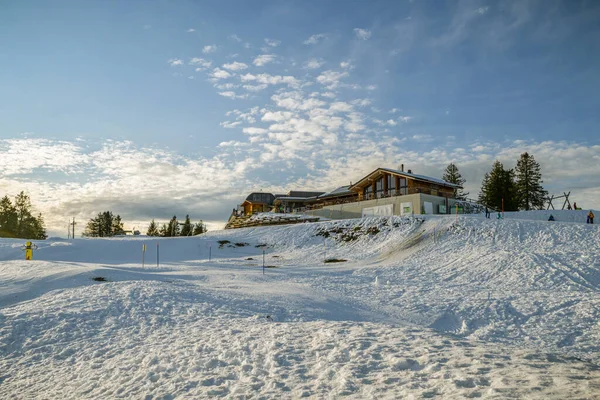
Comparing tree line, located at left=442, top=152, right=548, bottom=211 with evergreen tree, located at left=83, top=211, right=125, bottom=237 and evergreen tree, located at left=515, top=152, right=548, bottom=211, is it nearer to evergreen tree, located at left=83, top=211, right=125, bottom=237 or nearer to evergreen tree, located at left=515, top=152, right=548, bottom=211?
evergreen tree, located at left=515, top=152, right=548, bottom=211

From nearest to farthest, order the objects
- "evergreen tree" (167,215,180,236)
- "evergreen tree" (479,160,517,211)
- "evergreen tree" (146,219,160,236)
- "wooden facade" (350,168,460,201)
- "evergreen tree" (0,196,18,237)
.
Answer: "wooden facade" (350,168,460,201)
"evergreen tree" (479,160,517,211)
"evergreen tree" (0,196,18,237)
"evergreen tree" (167,215,180,236)
"evergreen tree" (146,219,160,236)

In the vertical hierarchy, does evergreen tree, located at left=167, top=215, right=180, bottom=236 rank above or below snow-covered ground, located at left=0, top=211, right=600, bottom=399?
above

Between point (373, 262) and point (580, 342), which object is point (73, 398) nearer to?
point (580, 342)

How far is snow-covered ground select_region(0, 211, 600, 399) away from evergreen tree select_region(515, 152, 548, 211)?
1910 inches

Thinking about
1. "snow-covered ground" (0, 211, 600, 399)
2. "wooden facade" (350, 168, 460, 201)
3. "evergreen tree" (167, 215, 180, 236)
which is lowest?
"snow-covered ground" (0, 211, 600, 399)

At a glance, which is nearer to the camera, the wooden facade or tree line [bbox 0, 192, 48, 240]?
the wooden facade

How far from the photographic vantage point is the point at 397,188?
5356cm

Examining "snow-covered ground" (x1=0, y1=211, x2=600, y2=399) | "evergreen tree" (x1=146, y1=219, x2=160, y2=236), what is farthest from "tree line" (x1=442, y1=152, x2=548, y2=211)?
"evergreen tree" (x1=146, y1=219, x2=160, y2=236)

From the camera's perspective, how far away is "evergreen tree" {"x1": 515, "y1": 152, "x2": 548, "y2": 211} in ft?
227

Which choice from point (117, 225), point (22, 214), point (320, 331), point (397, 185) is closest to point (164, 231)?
point (117, 225)

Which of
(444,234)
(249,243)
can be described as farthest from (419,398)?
(249,243)

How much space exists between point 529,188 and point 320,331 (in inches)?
2959

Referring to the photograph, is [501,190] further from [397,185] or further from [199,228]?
[199,228]

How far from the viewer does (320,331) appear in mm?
8992
